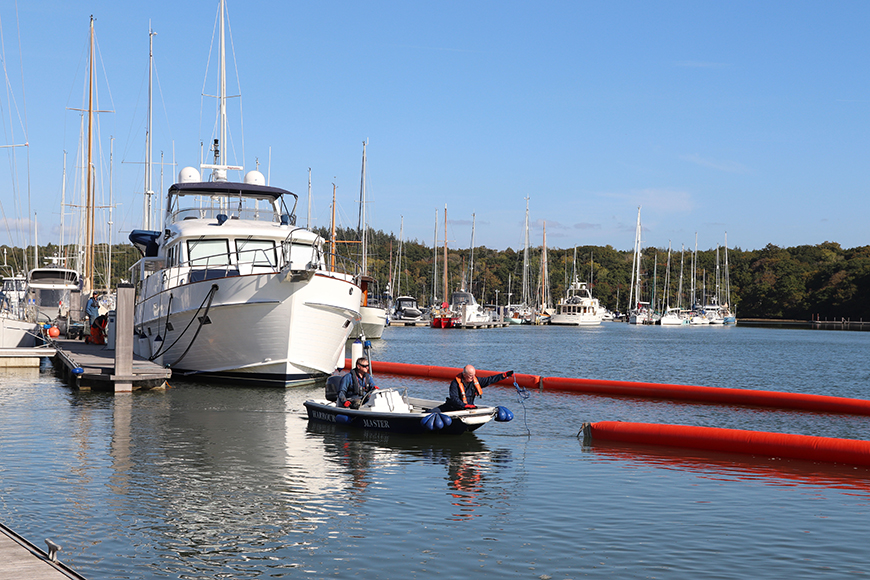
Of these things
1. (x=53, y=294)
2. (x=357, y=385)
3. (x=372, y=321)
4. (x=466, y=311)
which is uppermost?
(x=53, y=294)

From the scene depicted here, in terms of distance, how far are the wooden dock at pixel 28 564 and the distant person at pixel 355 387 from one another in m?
10.4

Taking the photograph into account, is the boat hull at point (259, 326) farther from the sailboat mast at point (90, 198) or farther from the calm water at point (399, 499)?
the sailboat mast at point (90, 198)

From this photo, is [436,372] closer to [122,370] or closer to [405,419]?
[122,370]

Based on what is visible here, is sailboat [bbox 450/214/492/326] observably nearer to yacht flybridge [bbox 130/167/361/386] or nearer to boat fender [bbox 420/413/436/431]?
yacht flybridge [bbox 130/167/361/386]

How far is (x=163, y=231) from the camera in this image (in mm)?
28953

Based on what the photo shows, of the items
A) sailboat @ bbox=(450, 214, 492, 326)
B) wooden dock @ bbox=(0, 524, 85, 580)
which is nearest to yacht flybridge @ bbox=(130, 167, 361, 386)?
wooden dock @ bbox=(0, 524, 85, 580)

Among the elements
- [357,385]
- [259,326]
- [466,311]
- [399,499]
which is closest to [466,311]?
[466,311]

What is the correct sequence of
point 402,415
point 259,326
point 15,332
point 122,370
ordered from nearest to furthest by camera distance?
point 402,415
point 122,370
point 259,326
point 15,332

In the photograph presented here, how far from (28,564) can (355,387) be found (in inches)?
445

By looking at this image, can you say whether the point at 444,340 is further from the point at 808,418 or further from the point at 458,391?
the point at 458,391

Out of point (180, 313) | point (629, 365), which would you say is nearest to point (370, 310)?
point (629, 365)

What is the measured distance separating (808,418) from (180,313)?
1879 centimetres

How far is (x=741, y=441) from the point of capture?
16.1 meters

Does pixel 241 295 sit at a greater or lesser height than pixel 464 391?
greater
